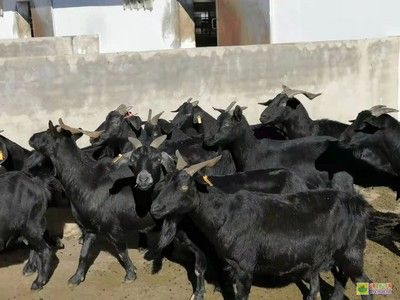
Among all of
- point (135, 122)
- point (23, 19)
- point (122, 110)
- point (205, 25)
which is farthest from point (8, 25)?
point (135, 122)

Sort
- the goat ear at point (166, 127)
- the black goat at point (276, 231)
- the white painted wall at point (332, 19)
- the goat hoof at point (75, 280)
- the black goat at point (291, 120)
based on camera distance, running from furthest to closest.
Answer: the white painted wall at point (332, 19) < the black goat at point (291, 120) < the goat ear at point (166, 127) < the goat hoof at point (75, 280) < the black goat at point (276, 231)

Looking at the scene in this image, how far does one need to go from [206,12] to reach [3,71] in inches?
565

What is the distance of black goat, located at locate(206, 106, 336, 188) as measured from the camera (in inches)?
320

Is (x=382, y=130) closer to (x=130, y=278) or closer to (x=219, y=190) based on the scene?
(x=219, y=190)

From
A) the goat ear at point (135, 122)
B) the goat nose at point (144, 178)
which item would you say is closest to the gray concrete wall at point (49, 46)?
the goat ear at point (135, 122)

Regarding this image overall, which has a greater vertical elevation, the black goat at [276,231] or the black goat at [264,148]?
the black goat at [264,148]

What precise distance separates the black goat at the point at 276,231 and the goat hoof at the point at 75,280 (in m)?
2.17

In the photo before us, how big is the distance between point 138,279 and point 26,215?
5.16 feet

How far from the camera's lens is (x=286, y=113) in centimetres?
966

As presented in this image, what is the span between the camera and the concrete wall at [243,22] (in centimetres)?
1631

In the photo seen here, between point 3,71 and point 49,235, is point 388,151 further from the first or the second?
point 3,71

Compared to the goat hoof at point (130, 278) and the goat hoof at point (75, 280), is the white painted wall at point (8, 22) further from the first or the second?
the goat hoof at point (130, 278)

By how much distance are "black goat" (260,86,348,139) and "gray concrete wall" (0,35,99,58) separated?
623 cm

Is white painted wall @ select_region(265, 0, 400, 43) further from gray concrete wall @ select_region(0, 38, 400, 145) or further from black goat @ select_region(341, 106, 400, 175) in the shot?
black goat @ select_region(341, 106, 400, 175)
